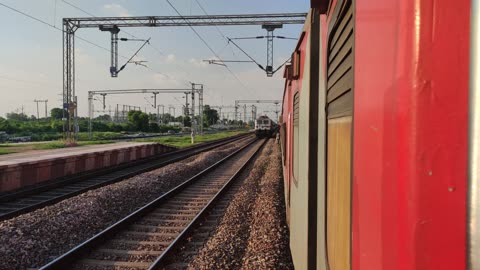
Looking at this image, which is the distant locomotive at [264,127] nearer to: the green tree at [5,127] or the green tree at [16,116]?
the green tree at [5,127]

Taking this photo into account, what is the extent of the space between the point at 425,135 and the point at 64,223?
27.8 feet

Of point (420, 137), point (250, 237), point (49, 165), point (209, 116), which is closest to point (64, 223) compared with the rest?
point (250, 237)

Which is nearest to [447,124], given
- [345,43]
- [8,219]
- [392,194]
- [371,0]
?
[392,194]

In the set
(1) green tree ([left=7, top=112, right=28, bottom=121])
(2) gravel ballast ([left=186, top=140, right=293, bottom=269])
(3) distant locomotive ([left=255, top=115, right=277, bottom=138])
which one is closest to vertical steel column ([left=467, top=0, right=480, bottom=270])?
(2) gravel ballast ([left=186, top=140, right=293, bottom=269])

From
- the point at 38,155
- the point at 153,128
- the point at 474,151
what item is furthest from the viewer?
the point at 153,128

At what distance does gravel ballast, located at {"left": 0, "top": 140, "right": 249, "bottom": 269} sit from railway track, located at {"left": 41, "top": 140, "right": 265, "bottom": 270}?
52 cm

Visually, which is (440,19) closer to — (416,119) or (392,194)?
(416,119)

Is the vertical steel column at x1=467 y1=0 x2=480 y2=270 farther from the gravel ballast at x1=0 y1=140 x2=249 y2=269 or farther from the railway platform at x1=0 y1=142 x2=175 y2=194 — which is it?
the railway platform at x1=0 y1=142 x2=175 y2=194

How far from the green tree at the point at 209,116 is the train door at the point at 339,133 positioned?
115 m

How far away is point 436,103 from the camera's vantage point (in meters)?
0.83

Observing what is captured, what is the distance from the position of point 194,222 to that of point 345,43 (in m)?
7.41

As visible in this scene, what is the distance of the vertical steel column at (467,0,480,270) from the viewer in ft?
2.55

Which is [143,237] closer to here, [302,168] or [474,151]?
[302,168]

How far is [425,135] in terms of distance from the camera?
0.82 meters
